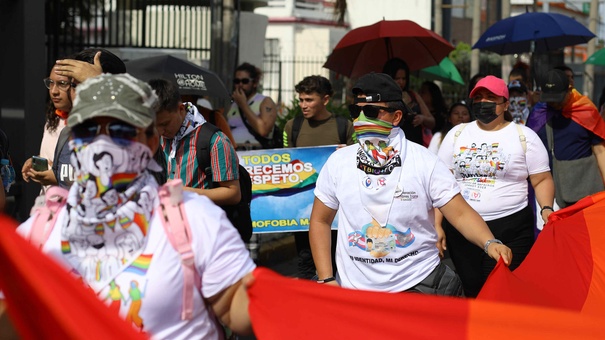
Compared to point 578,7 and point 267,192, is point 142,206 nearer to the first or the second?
point 267,192

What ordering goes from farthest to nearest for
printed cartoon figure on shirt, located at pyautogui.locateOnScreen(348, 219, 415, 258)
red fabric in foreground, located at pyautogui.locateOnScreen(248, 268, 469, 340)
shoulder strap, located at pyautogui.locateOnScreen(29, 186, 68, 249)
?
1. printed cartoon figure on shirt, located at pyautogui.locateOnScreen(348, 219, 415, 258)
2. red fabric in foreground, located at pyautogui.locateOnScreen(248, 268, 469, 340)
3. shoulder strap, located at pyautogui.locateOnScreen(29, 186, 68, 249)

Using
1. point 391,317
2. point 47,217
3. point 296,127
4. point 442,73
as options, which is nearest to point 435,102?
point 296,127

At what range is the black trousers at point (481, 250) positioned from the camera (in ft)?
24.3

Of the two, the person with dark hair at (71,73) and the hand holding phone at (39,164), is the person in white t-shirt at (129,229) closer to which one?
the person with dark hair at (71,73)

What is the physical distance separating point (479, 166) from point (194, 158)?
2.23 m

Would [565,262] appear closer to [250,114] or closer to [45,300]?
[45,300]

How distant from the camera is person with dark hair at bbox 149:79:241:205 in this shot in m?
6.17

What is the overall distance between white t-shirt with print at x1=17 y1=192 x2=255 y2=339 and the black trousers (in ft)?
13.8

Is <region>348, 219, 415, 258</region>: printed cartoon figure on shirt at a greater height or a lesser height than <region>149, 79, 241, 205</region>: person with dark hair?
lesser

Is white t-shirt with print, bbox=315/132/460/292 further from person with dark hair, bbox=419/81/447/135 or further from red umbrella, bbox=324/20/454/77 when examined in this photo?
person with dark hair, bbox=419/81/447/135

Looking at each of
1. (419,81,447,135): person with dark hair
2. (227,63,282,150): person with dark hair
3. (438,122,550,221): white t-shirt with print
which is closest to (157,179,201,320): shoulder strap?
(438,122,550,221): white t-shirt with print

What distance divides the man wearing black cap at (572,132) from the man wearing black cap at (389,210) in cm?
388

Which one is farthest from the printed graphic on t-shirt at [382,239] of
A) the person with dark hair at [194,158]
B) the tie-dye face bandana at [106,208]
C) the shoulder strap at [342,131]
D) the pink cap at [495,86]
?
the shoulder strap at [342,131]

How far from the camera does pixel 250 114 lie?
1088 centimetres
